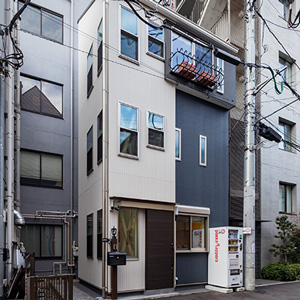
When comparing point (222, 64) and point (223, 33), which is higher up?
point (223, 33)

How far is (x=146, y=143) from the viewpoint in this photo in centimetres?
1086

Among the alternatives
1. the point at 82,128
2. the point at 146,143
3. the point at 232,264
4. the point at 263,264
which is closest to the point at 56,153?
the point at 82,128

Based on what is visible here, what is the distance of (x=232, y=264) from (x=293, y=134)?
1023cm

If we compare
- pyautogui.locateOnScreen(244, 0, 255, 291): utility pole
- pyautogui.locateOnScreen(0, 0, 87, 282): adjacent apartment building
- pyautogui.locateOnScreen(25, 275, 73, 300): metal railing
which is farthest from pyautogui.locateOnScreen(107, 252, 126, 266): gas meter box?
pyautogui.locateOnScreen(0, 0, 87, 282): adjacent apartment building

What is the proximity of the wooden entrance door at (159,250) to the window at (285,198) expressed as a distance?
9.32 meters

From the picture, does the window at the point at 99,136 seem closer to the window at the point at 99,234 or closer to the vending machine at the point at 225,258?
the window at the point at 99,234

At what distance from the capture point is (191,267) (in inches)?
457

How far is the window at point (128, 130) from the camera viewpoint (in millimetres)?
10383

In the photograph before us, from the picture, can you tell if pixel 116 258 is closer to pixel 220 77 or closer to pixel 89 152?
pixel 89 152

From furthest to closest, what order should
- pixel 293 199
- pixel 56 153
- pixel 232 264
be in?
pixel 293 199 → pixel 56 153 → pixel 232 264

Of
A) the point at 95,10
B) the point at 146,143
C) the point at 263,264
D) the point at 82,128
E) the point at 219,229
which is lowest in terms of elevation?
the point at 263,264

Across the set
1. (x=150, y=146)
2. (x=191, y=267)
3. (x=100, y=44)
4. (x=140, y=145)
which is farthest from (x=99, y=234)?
A: (x=100, y=44)

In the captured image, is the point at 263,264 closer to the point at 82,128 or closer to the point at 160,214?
the point at 160,214

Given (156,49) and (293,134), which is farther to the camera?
(293,134)
